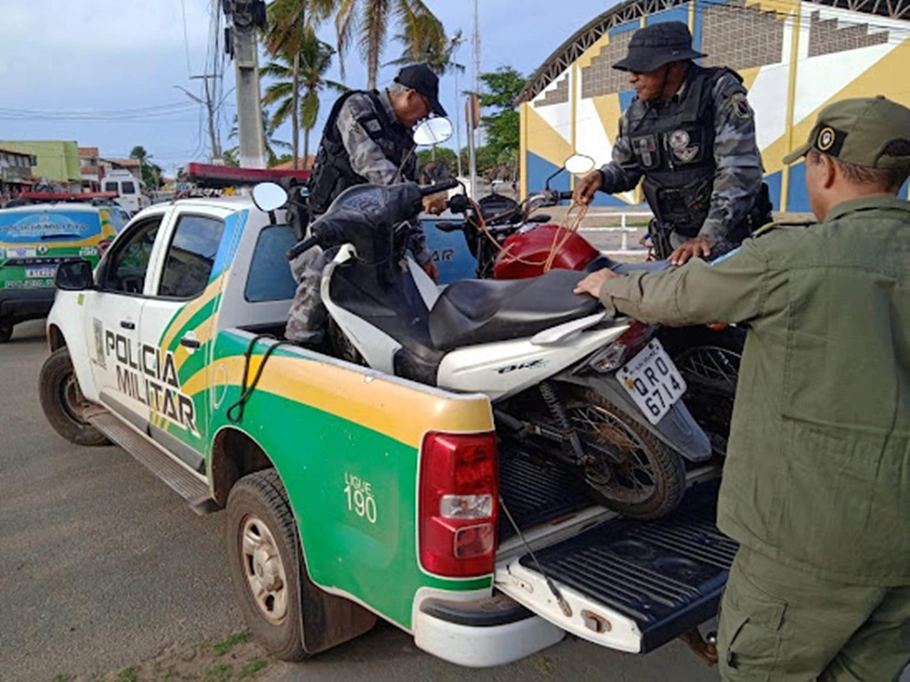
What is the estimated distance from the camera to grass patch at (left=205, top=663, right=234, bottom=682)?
9.25ft

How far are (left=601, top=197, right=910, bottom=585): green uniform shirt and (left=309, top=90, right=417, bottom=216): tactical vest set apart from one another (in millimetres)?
2339

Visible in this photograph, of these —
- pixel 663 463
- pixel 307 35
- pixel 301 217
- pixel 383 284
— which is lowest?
pixel 663 463

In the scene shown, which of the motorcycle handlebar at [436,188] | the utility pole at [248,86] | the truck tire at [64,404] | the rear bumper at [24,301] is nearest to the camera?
the motorcycle handlebar at [436,188]

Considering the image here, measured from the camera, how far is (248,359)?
285 cm

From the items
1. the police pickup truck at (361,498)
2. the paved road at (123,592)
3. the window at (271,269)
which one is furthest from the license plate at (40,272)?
the window at (271,269)

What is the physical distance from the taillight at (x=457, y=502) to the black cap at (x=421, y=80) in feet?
Answer: 7.52

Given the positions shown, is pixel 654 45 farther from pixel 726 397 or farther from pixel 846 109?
pixel 846 109

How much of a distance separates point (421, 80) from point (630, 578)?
2656mm

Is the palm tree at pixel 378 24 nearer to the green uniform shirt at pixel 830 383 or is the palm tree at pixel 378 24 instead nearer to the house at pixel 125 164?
the green uniform shirt at pixel 830 383

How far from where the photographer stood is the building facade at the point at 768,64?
21188 millimetres

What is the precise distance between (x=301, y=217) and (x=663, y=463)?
2027 millimetres

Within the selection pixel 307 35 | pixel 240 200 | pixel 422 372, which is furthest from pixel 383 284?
pixel 307 35

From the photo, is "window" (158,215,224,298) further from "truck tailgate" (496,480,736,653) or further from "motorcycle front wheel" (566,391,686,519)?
"truck tailgate" (496,480,736,653)

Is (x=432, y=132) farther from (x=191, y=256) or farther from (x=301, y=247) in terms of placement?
(x=191, y=256)
